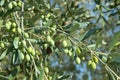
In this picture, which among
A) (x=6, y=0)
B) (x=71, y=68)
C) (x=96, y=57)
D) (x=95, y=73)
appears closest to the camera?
(x=96, y=57)

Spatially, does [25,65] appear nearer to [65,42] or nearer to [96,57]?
[65,42]

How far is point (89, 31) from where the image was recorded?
2.30 metres

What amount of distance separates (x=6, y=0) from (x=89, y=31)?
658 millimetres

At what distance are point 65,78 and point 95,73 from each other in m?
6.20

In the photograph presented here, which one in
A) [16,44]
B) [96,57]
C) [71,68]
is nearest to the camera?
[96,57]

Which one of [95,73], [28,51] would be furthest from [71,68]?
[28,51]

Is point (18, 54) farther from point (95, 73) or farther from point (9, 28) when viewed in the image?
point (95, 73)

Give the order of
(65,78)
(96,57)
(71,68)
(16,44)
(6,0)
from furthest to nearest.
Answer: (71,68) < (6,0) < (65,78) < (16,44) < (96,57)

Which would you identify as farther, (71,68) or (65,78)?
(71,68)

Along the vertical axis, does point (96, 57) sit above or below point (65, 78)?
above

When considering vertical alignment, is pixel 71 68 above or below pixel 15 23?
below

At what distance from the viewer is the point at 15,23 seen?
8.01 ft

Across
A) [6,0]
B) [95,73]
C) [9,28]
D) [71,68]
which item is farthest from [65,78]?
[95,73]

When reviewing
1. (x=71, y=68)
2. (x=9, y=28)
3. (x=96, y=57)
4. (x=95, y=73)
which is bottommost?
(x=95, y=73)
